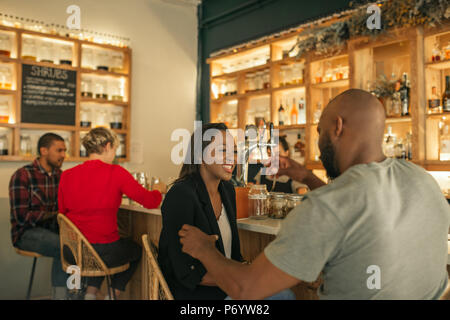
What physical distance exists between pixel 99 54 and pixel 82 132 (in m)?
0.97

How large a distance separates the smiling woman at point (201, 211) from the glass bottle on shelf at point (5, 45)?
308 cm

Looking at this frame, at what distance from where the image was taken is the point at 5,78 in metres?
3.97

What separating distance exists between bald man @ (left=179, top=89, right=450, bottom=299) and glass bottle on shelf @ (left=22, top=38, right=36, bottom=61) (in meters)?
3.87

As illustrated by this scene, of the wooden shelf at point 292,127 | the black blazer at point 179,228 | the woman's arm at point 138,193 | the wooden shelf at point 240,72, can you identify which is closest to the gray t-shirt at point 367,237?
the black blazer at point 179,228

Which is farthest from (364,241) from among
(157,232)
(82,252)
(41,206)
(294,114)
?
(294,114)

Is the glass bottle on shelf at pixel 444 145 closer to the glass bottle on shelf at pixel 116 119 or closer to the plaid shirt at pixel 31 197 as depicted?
the plaid shirt at pixel 31 197

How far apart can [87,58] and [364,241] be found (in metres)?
4.33

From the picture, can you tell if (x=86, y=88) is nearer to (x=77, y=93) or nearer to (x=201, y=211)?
(x=77, y=93)

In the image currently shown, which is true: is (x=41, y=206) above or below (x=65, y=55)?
below

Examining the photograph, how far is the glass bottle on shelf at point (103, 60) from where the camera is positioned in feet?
15.1

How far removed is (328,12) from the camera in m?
4.03
